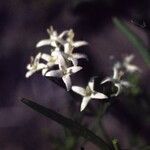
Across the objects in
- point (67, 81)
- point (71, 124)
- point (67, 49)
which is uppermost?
point (67, 49)

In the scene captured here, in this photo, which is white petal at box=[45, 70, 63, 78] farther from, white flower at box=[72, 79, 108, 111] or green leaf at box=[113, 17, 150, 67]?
green leaf at box=[113, 17, 150, 67]

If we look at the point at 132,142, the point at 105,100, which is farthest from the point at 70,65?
the point at 132,142

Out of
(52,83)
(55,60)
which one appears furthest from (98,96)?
(52,83)

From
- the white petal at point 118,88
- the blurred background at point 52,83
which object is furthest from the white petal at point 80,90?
the blurred background at point 52,83

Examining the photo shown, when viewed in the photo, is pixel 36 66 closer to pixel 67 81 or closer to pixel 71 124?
pixel 67 81

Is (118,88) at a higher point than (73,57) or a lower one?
lower

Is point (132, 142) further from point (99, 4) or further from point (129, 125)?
point (99, 4)

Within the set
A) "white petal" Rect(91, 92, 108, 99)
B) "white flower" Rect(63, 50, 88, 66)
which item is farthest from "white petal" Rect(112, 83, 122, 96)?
"white flower" Rect(63, 50, 88, 66)
